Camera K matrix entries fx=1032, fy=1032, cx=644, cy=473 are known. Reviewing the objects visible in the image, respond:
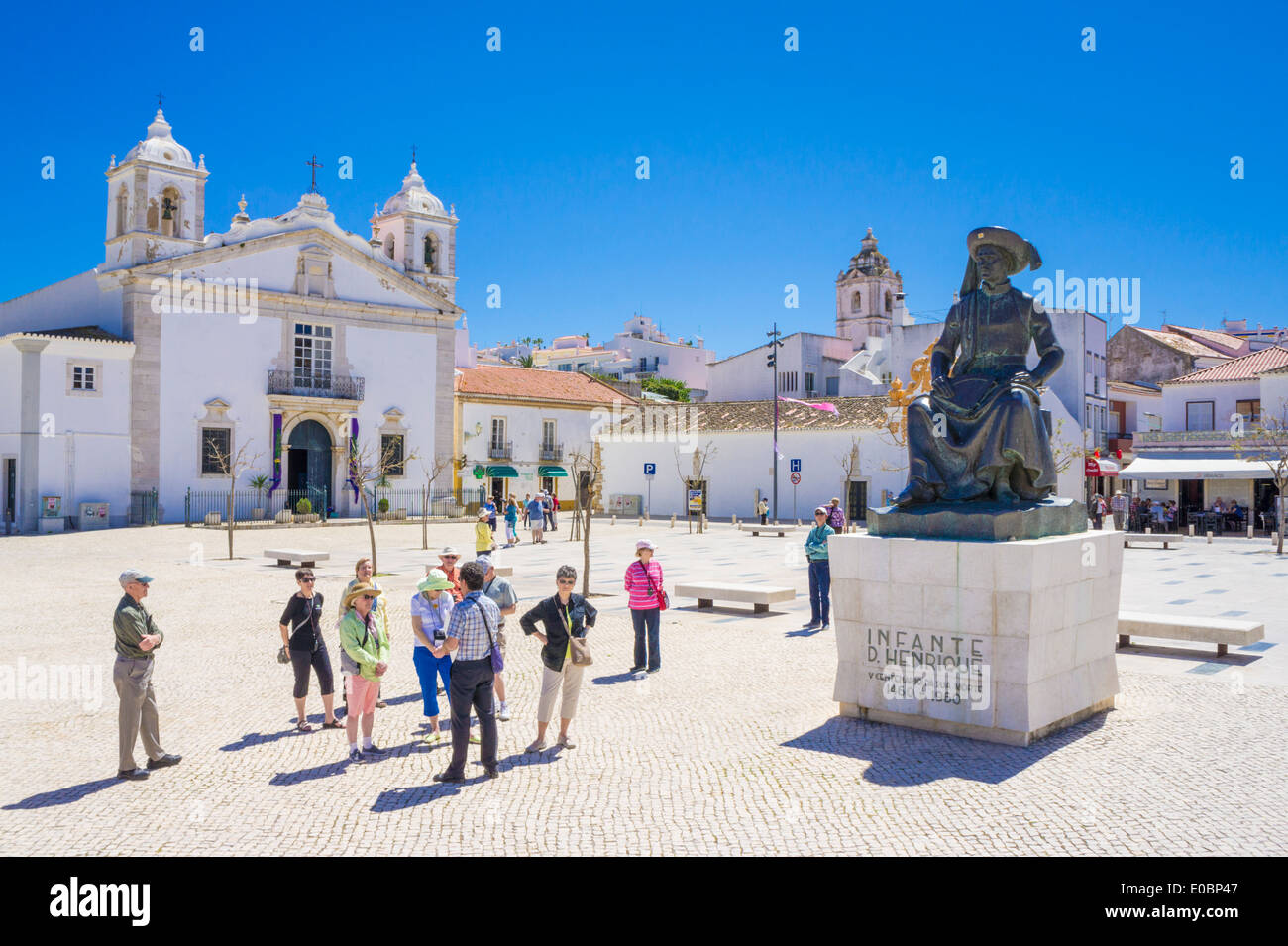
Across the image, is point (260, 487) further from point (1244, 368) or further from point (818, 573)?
point (1244, 368)

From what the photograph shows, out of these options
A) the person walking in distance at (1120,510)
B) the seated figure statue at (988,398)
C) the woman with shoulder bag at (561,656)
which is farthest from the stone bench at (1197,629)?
the person walking in distance at (1120,510)

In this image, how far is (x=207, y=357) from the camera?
35562 millimetres

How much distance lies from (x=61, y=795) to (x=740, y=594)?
9.48 m

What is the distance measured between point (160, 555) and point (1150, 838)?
2268cm

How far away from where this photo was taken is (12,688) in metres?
9.09

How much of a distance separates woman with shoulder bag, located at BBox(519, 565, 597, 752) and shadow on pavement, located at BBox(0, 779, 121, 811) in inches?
107

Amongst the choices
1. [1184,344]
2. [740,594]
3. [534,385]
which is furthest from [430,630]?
[1184,344]

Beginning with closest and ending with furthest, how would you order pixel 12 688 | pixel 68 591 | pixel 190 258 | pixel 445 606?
pixel 445 606 < pixel 12 688 < pixel 68 591 < pixel 190 258

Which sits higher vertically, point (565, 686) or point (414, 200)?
point (414, 200)

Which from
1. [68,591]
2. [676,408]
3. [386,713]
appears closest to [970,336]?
[386,713]

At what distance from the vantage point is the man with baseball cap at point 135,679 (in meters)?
6.64

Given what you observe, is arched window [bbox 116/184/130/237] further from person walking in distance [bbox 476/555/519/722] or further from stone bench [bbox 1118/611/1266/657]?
stone bench [bbox 1118/611/1266/657]
